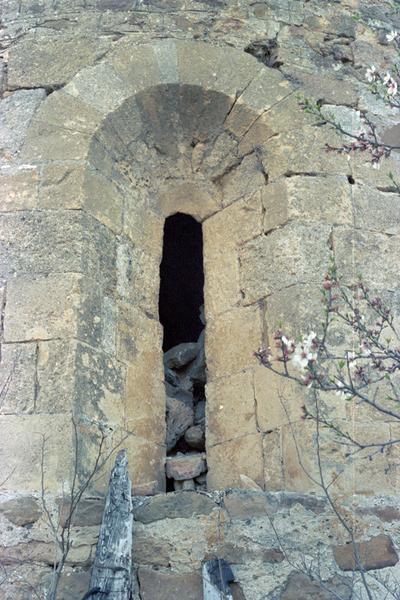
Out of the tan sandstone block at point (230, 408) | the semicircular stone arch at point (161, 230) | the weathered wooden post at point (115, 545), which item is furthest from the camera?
the tan sandstone block at point (230, 408)

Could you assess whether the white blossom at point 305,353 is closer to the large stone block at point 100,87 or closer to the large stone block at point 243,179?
the large stone block at point 243,179

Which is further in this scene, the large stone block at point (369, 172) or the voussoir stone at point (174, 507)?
the large stone block at point (369, 172)

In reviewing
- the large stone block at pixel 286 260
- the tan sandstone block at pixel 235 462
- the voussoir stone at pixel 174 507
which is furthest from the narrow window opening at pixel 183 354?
the large stone block at pixel 286 260

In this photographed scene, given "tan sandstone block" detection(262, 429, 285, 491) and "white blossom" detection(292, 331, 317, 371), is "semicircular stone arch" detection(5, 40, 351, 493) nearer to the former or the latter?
"tan sandstone block" detection(262, 429, 285, 491)

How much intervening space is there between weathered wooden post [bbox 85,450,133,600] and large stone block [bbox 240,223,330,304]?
123 centimetres

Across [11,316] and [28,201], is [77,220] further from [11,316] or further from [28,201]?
[11,316]

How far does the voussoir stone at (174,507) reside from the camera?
404 cm

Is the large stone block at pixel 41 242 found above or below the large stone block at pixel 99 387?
above

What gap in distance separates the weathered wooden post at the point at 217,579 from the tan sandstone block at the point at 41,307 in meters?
1.20

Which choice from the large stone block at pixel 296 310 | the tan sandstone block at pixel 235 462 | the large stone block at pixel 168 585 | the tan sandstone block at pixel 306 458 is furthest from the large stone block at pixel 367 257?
the large stone block at pixel 168 585

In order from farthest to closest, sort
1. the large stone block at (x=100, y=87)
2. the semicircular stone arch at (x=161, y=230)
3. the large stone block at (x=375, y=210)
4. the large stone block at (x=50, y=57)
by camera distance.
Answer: the large stone block at (x=50, y=57)
the large stone block at (x=100, y=87)
the large stone block at (x=375, y=210)
the semicircular stone arch at (x=161, y=230)

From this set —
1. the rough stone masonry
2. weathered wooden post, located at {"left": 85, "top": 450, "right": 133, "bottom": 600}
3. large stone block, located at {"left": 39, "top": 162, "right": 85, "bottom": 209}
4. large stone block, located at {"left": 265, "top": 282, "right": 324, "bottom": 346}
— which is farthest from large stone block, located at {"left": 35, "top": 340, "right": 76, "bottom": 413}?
large stone block, located at {"left": 265, "top": 282, "right": 324, "bottom": 346}

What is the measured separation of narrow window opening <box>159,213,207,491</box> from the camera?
15.4 ft

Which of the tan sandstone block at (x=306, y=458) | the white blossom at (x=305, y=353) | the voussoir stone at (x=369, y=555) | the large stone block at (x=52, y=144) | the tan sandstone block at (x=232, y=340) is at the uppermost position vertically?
the large stone block at (x=52, y=144)
